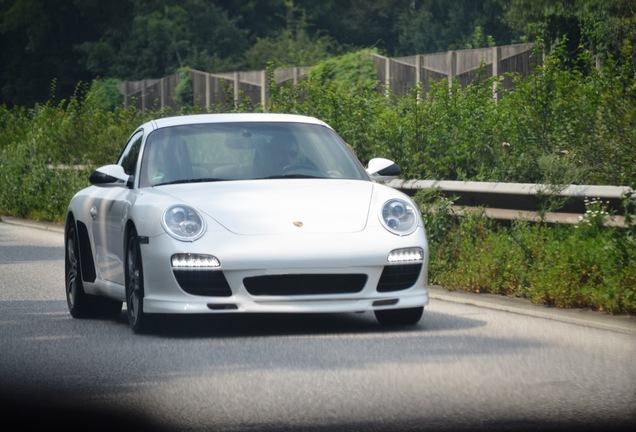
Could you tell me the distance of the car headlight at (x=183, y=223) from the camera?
9250mm

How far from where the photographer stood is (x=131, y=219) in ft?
31.9

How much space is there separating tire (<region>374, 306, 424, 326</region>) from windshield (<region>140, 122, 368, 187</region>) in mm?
1074

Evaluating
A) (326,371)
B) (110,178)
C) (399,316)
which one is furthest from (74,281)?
(326,371)

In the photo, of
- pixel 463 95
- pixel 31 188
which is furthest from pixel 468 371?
pixel 31 188

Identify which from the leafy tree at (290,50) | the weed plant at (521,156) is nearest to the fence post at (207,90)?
the weed plant at (521,156)

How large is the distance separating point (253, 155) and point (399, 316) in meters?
1.59

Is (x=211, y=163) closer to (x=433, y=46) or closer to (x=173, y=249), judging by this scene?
(x=173, y=249)

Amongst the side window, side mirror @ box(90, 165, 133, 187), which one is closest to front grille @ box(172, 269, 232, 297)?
side mirror @ box(90, 165, 133, 187)

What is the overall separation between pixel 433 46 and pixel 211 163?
175 ft

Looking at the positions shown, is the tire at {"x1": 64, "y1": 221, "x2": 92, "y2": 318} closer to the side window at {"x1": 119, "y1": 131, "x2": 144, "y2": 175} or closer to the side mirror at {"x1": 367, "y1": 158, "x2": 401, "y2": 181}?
the side window at {"x1": 119, "y1": 131, "x2": 144, "y2": 175}

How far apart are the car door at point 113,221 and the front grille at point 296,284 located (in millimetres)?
1189

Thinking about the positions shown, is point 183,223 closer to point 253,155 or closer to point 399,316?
point 253,155

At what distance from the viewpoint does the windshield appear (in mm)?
10203

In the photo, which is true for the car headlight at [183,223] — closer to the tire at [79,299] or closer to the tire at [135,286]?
the tire at [135,286]
